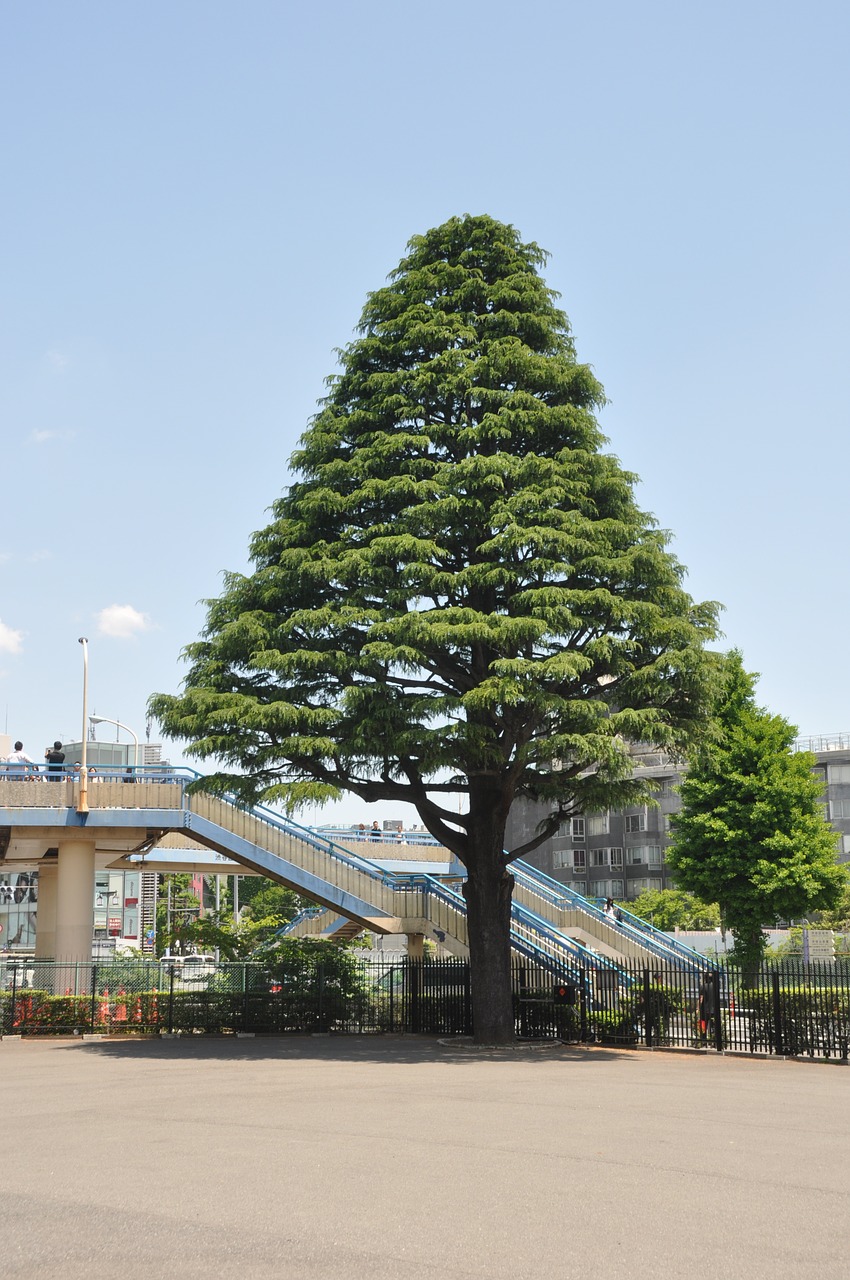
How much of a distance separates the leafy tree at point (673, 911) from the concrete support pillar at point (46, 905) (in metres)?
43.8

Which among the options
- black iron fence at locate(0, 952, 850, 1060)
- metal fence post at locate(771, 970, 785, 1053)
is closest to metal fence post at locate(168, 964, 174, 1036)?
black iron fence at locate(0, 952, 850, 1060)

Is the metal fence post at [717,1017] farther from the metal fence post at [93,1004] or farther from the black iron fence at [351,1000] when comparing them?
the metal fence post at [93,1004]

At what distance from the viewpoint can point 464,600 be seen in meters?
25.9

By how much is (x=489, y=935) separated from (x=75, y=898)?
13704 mm

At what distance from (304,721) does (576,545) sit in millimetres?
6223

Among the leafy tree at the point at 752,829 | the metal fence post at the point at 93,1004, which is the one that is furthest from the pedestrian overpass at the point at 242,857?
the leafy tree at the point at 752,829

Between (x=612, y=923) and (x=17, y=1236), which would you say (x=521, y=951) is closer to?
(x=612, y=923)

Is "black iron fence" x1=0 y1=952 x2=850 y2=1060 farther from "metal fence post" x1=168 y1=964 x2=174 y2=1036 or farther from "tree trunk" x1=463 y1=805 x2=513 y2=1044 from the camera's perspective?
"tree trunk" x1=463 y1=805 x2=513 y2=1044

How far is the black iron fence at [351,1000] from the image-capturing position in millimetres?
27844

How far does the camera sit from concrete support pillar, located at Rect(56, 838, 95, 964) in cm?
3444

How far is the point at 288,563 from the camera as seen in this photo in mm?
25438

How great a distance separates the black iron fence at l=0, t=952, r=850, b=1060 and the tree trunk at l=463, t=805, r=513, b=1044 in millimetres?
2092

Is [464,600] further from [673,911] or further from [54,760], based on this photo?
[673,911]

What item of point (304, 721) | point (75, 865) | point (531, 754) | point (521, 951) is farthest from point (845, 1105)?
point (75, 865)
